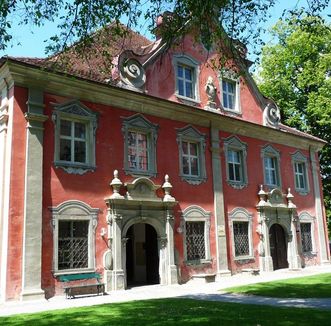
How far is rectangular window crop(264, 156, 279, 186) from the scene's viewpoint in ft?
69.9

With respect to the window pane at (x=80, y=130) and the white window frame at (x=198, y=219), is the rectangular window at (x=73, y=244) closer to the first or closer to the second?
the window pane at (x=80, y=130)

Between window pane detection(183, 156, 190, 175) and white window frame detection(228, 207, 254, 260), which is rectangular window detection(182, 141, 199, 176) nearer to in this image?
window pane detection(183, 156, 190, 175)

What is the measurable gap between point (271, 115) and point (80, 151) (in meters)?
11.4

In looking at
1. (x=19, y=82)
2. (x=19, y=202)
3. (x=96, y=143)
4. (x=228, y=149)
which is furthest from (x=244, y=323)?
(x=228, y=149)

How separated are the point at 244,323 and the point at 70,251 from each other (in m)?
6.90

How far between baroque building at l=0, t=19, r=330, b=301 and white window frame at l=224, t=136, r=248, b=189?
7cm

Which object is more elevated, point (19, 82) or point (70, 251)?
point (19, 82)

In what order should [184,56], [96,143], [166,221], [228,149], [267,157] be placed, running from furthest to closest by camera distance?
[267,157]
[228,149]
[184,56]
[166,221]
[96,143]

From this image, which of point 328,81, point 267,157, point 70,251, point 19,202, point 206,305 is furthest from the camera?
point 328,81

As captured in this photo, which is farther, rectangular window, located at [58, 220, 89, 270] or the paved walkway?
rectangular window, located at [58, 220, 89, 270]

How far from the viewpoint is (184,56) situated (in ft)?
59.8

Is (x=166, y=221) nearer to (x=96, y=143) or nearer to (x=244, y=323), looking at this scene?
(x=96, y=143)

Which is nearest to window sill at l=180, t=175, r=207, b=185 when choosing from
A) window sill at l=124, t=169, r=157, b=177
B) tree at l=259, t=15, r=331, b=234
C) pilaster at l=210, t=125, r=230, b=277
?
pilaster at l=210, t=125, r=230, b=277

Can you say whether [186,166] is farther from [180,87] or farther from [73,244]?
[73,244]
